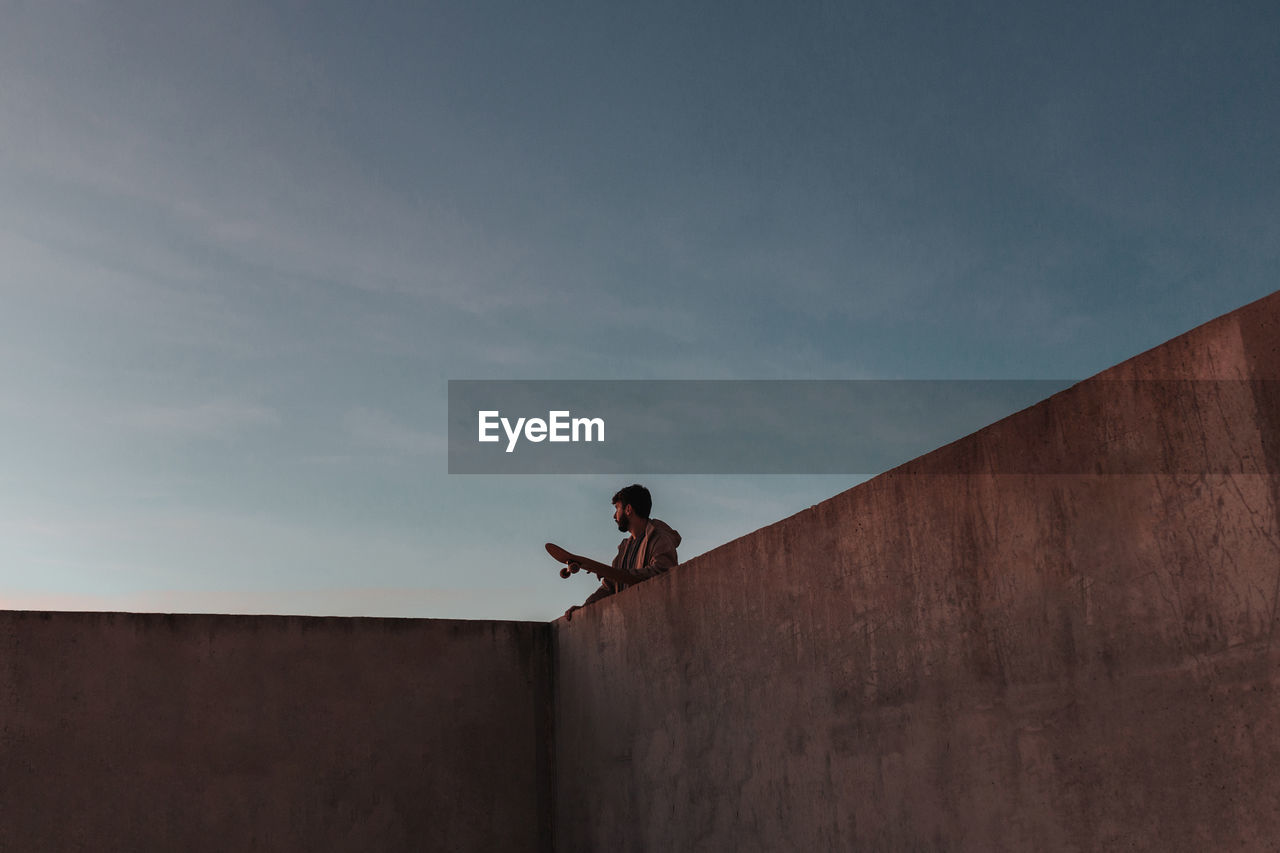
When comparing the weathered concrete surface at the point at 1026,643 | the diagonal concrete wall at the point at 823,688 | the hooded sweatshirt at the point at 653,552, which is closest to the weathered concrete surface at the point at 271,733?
the diagonal concrete wall at the point at 823,688

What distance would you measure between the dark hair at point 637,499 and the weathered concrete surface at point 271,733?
2.71 ft

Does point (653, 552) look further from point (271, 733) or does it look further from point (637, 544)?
point (271, 733)

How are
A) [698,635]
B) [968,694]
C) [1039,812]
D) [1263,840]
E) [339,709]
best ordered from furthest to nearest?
[339,709], [698,635], [968,694], [1039,812], [1263,840]

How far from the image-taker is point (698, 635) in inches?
166

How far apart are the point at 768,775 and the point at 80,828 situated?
307cm

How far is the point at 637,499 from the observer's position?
18.2 ft

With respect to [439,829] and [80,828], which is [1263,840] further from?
[80,828]

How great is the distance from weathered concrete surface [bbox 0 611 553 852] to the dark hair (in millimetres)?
826

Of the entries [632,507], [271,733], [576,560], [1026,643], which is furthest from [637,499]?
[1026,643]

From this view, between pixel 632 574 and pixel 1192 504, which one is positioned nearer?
pixel 1192 504

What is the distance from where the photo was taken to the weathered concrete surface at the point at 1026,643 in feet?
7.37

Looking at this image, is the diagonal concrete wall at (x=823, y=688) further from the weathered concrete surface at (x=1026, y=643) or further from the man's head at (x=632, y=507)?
the man's head at (x=632, y=507)

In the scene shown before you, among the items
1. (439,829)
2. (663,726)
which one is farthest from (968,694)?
(439,829)

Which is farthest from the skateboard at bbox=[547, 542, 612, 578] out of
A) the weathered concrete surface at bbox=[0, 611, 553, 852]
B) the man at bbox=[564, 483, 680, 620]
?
the weathered concrete surface at bbox=[0, 611, 553, 852]
